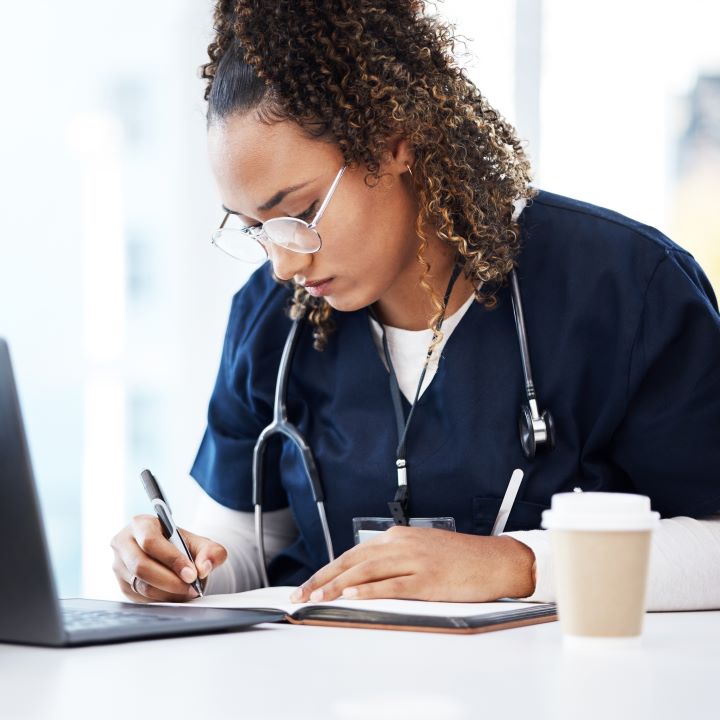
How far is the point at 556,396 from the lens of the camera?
1.33 m

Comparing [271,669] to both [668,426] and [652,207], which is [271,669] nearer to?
[668,426]

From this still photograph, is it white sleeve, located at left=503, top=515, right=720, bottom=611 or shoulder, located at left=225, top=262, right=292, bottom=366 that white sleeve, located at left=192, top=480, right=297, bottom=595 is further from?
white sleeve, located at left=503, top=515, right=720, bottom=611

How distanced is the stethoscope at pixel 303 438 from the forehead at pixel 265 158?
0.26 metres

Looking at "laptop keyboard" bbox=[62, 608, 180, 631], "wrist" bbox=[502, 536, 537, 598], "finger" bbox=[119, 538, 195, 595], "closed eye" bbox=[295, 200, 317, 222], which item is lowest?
"finger" bbox=[119, 538, 195, 595]

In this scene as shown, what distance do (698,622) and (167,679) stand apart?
515mm

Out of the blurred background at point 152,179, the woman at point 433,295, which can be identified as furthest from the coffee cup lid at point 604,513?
the blurred background at point 152,179

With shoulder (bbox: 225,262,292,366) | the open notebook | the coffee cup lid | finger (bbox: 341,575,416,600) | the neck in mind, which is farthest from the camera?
shoulder (bbox: 225,262,292,366)

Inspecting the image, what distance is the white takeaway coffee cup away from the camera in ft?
2.28

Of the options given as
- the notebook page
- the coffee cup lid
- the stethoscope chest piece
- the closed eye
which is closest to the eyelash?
the closed eye

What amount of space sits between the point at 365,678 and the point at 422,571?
389 mm

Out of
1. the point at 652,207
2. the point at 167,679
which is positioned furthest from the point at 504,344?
the point at 652,207

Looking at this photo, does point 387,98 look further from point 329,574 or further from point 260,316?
point 329,574

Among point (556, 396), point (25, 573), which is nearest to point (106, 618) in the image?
point (25, 573)

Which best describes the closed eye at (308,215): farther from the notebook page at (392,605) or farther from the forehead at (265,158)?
the notebook page at (392,605)
